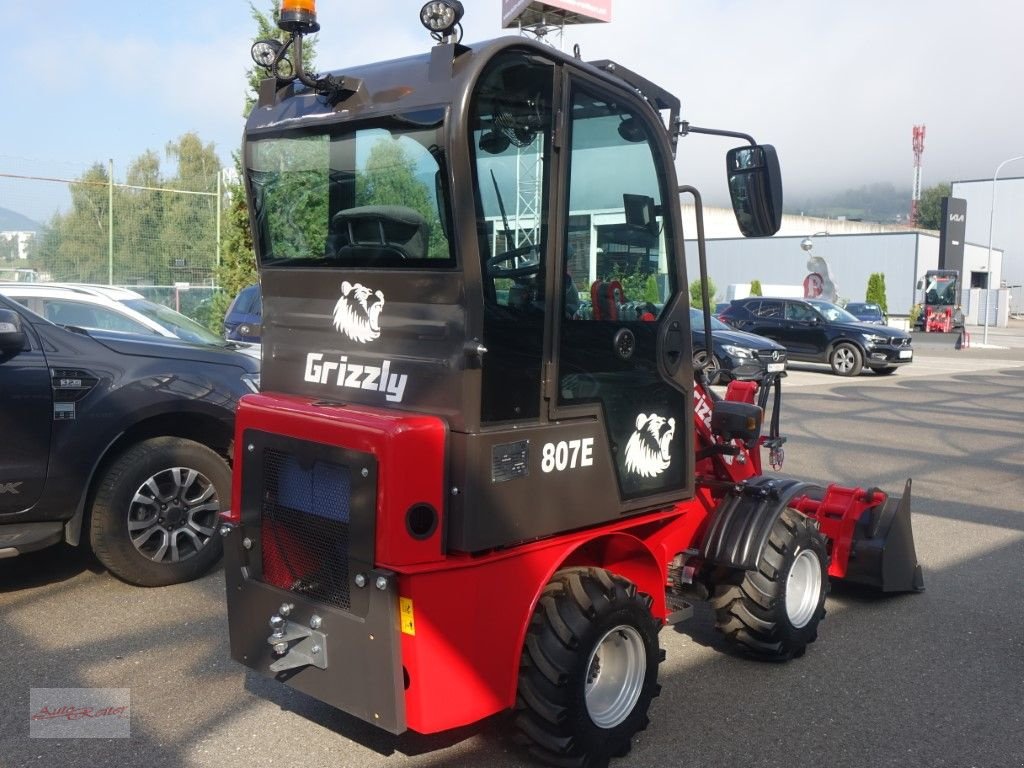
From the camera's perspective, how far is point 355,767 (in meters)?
3.70

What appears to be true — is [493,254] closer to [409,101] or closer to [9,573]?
[409,101]

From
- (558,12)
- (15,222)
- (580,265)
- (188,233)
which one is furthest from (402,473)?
(558,12)

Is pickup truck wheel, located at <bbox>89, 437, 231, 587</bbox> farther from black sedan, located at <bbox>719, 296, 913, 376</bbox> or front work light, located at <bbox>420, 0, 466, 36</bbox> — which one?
black sedan, located at <bbox>719, 296, 913, 376</bbox>

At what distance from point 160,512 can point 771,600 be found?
3.42m

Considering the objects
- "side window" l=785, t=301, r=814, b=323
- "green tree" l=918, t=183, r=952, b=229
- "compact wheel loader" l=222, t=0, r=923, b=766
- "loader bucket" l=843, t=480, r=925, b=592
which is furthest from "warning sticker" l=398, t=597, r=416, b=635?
"green tree" l=918, t=183, r=952, b=229

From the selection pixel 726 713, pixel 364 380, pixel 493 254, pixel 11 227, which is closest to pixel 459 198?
pixel 493 254

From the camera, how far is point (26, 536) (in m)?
5.19

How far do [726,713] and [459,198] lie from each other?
2484 mm

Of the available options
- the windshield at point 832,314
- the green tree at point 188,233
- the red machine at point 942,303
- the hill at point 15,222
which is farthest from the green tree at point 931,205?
the hill at point 15,222

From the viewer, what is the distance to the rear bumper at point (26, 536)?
5.11 metres

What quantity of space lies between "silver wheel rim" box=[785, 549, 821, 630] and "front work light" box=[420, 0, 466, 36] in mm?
3031

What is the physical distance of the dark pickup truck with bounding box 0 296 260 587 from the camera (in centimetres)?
522

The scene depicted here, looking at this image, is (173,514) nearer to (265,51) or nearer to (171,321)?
(265,51)

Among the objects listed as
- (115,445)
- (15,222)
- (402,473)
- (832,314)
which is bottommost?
(115,445)
